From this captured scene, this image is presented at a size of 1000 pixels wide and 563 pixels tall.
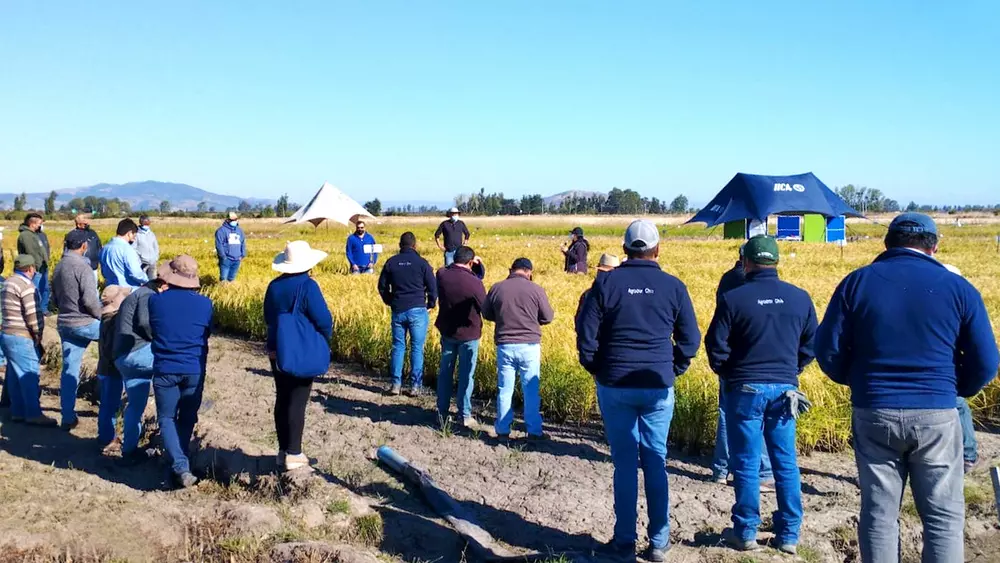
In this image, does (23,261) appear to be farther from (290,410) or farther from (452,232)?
(452,232)

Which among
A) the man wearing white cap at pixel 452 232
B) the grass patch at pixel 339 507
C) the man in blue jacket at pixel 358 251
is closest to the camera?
the grass patch at pixel 339 507

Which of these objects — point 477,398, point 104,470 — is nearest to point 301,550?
point 104,470

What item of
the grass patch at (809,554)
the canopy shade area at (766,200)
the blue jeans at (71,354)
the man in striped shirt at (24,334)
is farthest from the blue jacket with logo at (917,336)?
the canopy shade area at (766,200)

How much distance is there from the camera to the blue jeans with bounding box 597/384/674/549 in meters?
4.71

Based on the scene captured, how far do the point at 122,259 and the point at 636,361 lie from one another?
723cm

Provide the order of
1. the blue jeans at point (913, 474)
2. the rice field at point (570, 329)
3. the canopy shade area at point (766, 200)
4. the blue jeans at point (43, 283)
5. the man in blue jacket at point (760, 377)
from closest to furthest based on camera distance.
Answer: the blue jeans at point (913, 474)
the man in blue jacket at point (760, 377)
the rice field at point (570, 329)
the blue jeans at point (43, 283)
the canopy shade area at point (766, 200)

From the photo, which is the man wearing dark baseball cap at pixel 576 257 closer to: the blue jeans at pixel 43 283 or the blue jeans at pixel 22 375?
the blue jeans at pixel 43 283

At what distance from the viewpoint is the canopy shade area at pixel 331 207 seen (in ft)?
68.9

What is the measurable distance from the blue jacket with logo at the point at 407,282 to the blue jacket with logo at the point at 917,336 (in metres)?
5.45

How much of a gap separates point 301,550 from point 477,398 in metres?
4.62

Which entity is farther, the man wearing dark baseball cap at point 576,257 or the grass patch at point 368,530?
the man wearing dark baseball cap at point 576,257

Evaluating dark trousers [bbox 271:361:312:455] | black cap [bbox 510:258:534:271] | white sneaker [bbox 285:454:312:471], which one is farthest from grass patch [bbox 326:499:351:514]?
black cap [bbox 510:258:534:271]

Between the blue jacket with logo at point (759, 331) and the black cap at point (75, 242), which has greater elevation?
the black cap at point (75, 242)

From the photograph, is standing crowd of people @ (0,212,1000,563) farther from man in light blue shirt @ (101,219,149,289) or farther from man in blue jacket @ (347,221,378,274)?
man in blue jacket @ (347,221,378,274)
